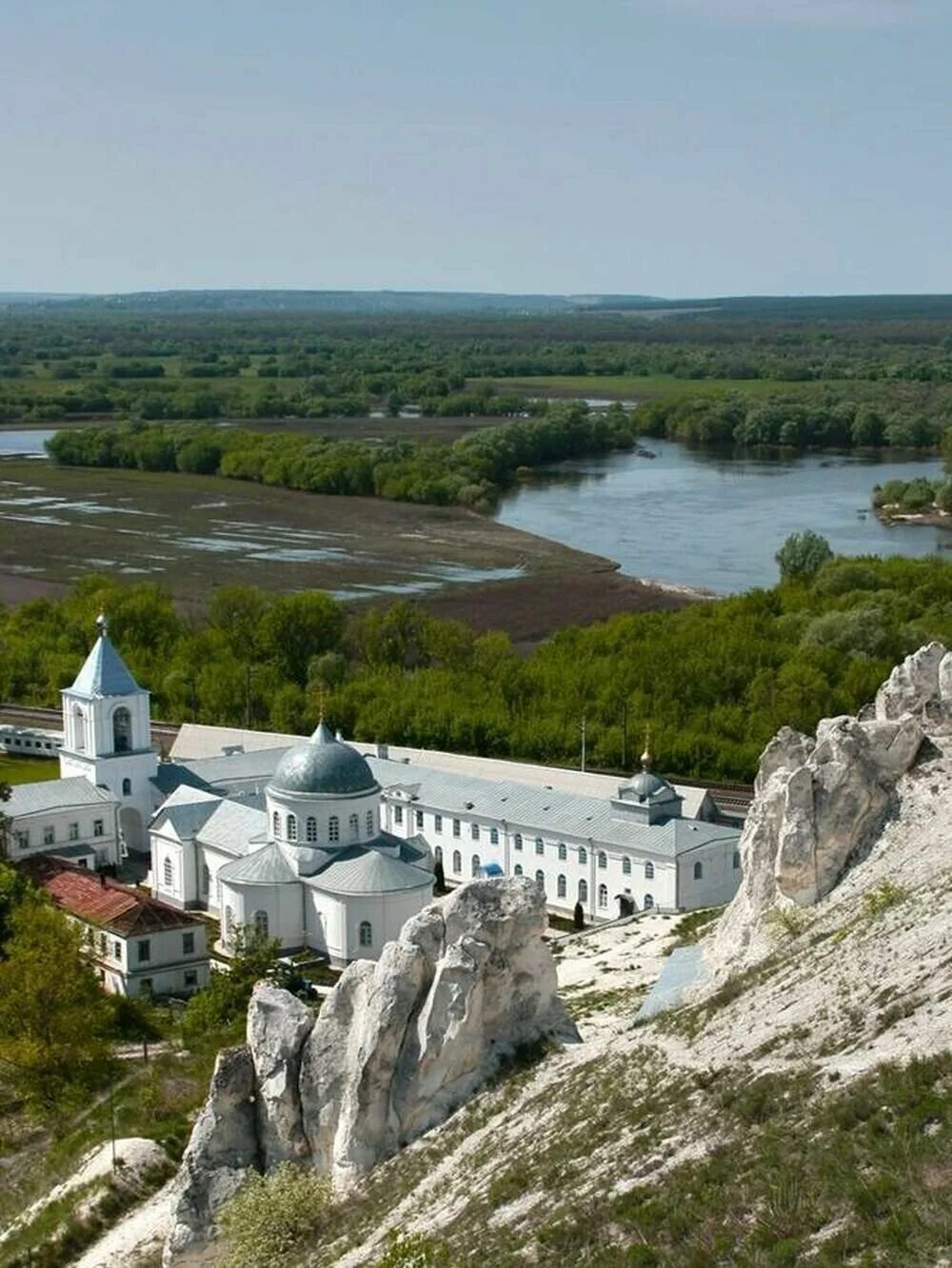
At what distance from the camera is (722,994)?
18062 millimetres

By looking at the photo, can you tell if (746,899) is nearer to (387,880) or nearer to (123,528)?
(387,880)

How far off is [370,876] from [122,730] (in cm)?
862

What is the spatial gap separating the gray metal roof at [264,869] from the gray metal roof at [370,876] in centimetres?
45

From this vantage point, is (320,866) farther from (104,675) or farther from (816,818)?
(816,818)

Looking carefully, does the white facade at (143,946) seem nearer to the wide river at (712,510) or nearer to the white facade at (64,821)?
the white facade at (64,821)

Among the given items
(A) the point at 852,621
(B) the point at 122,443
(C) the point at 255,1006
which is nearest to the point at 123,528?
(B) the point at 122,443

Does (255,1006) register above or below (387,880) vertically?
above

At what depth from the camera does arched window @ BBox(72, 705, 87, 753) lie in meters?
37.7

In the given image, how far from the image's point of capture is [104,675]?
3731cm

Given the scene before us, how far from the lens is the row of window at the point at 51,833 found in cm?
3622

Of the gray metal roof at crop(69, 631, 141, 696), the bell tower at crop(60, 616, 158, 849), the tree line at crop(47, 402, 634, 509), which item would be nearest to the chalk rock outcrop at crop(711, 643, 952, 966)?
the gray metal roof at crop(69, 631, 141, 696)

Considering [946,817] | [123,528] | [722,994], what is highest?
[946,817]

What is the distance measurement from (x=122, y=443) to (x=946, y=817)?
9237cm

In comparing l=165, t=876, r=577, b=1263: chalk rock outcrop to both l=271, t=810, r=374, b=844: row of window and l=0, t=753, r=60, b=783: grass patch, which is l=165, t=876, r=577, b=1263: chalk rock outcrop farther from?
l=0, t=753, r=60, b=783: grass patch
